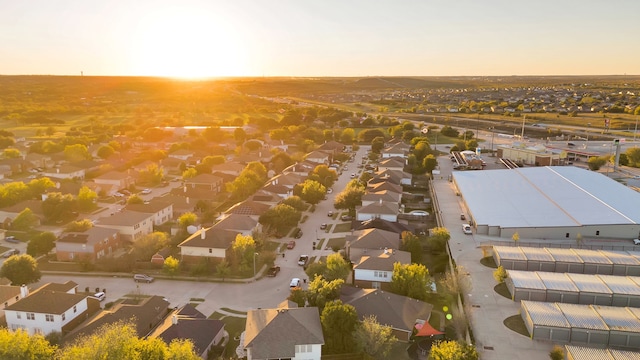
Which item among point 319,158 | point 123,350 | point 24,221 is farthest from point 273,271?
point 319,158

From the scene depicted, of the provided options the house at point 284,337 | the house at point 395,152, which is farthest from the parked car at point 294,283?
the house at point 395,152

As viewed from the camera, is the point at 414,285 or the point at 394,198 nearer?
the point at 414,285

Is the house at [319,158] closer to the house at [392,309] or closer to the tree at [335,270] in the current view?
the tree at [335,270]

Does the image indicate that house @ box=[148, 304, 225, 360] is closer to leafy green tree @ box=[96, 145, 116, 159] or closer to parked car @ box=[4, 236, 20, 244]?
parked car @ box=[4, 236, 20, 244]

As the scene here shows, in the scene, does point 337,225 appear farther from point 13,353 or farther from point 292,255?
point 13,353

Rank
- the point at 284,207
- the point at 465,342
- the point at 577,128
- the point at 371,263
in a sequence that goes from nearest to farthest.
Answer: the point at 465,342 < the point at 371,263 < the point at 284,207 < the point at 577,128

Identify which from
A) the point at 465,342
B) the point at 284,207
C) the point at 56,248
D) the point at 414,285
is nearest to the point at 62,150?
the point at 56,248
